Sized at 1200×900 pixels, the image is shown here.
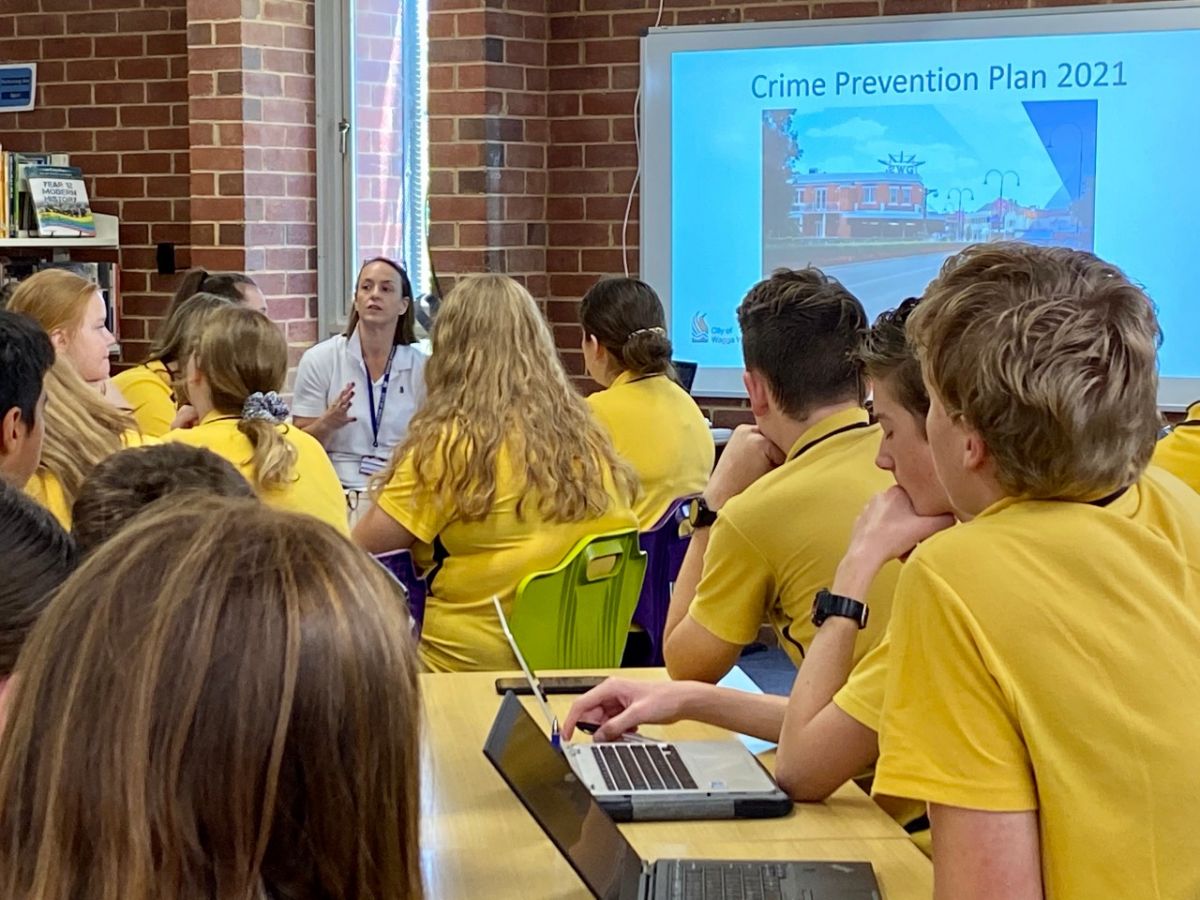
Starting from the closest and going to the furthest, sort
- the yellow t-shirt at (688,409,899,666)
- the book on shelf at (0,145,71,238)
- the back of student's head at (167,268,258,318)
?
the yellow t-shirt at (688,409,899,666), the back of student's head at (167,268,258,318), the book on shelf at (0,145,71,238)

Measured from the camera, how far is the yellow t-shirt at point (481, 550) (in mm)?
3266

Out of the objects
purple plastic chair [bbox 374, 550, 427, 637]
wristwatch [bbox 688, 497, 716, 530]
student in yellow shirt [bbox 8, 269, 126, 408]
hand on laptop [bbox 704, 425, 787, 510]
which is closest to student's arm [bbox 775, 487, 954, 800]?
wristwatch [bbox 688, 497, 716, 530]

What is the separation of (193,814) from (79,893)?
3.0 inches

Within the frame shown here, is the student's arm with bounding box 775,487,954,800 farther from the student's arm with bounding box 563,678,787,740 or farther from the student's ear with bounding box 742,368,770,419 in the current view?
→ the student's ear with bounding box 742,368,770,419

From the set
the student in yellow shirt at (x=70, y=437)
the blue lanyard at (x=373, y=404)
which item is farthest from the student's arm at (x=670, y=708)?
the blue lanyard at (x=373, y=404)

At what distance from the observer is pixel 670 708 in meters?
2.10

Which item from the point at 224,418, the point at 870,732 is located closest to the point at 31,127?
the point at 224,418

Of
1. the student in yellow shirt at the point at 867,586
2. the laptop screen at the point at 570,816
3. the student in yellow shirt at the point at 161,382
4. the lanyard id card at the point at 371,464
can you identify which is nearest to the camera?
the laptop screen at the point at 570,816

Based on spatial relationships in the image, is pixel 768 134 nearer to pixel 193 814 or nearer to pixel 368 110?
pixel 368 110

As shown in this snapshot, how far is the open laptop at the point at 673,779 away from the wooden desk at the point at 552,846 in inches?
0.8

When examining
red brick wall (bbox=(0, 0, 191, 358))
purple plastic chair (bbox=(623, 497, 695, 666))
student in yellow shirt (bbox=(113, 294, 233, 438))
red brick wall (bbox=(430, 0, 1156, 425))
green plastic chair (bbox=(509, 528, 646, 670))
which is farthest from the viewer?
red brick wall (bbox=(0, 0, 191, 358))

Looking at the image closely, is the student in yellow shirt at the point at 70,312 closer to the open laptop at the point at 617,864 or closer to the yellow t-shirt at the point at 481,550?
the yellow t-shirt at the point at 481,550

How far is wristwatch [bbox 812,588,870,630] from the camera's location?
1.90 metres

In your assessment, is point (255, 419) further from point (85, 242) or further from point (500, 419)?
point (85, 242)
